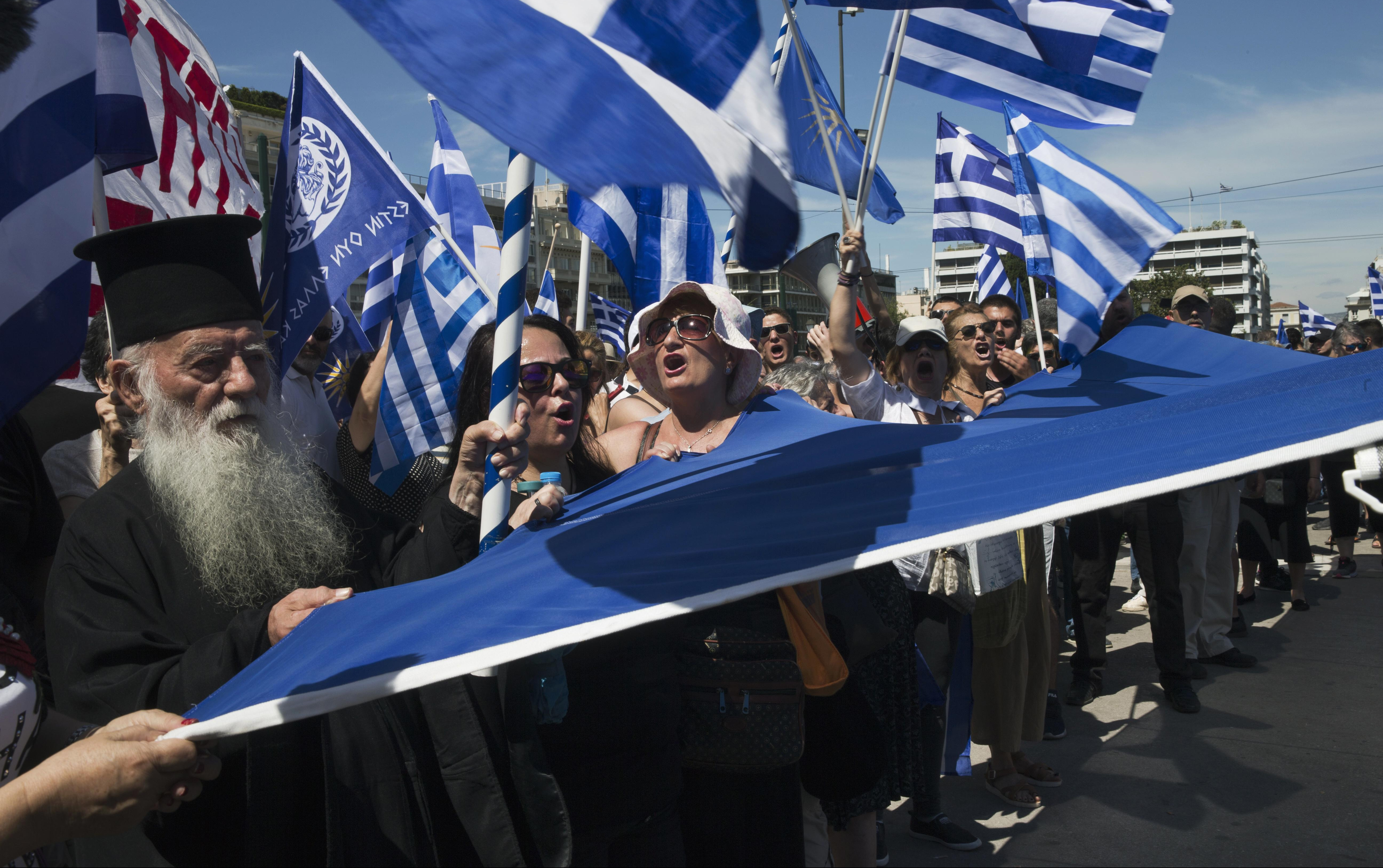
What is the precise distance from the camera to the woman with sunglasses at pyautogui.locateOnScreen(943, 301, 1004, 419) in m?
5.27

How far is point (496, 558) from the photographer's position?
1.96m

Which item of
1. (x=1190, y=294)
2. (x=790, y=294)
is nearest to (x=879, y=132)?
(x=1190, y=294)

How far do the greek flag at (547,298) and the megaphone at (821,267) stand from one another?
154 cm

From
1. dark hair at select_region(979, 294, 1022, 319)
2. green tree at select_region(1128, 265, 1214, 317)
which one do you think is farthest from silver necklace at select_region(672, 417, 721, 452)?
green tree at select_region(1128, 265, 1214, 317)

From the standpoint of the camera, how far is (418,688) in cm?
187

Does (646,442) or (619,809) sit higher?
(646,442)

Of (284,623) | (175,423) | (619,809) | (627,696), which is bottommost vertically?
(619,809)

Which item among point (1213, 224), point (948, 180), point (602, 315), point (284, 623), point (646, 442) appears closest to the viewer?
point (284, 623)

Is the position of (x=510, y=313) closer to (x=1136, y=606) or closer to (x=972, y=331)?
(x=972, y=331)

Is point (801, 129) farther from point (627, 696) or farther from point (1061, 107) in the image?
point (627, 696)

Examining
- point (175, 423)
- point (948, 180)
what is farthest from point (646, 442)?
point (948, 180)

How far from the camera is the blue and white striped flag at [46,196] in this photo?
7.71 ft

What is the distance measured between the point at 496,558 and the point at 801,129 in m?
3.77

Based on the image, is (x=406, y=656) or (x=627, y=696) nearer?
(x=406, y=656)
